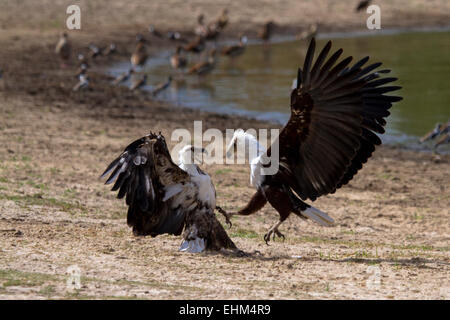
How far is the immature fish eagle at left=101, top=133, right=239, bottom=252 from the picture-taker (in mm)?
6414

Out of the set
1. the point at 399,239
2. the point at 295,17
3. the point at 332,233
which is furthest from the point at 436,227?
the point at 295,17

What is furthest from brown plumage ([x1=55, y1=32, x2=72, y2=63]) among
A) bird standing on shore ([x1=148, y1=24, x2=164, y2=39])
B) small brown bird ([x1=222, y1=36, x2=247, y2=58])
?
bird standing on shore ([x1=148, y1=24, x2=164, y2=39])

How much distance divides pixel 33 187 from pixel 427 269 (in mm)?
4925

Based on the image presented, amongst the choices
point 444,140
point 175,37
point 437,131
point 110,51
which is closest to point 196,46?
Answer: point 175,37

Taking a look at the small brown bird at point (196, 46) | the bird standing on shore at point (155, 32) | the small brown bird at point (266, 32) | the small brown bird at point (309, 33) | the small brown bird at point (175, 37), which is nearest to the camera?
the small brown bird at point (196, 46)

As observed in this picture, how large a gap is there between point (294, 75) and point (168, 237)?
48.1 ft

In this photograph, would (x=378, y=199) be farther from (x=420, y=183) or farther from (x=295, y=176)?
(x=295, y=176)

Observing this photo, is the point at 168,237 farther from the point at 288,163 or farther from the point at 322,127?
the point at 322,127

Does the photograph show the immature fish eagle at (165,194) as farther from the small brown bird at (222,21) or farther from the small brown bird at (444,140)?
the small brown bird at (222,21)

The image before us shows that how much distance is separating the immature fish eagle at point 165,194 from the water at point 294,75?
7992mm

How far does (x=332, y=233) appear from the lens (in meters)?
8.48

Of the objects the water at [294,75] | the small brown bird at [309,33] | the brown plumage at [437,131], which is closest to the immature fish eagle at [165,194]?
the brown plumage at [437,131]

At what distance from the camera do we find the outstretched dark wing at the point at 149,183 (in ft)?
21.0

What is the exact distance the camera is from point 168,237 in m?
7.77
